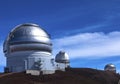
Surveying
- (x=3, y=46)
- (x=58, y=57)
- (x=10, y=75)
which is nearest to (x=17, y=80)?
(x=10, y=75)

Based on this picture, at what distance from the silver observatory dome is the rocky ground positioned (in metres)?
6.05

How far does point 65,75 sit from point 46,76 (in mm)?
4078

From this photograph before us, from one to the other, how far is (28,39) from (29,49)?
208 centimetres

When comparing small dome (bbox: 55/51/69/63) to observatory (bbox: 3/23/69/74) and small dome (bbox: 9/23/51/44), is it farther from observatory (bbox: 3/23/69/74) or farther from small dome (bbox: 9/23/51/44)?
small dome (bbox: 9/23/51/44)

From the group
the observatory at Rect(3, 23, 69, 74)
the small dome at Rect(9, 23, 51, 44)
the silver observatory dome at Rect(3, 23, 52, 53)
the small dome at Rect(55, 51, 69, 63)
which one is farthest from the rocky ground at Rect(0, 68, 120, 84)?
the small dome at Rect(55, 51, 69, 63)

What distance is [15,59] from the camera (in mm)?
71500

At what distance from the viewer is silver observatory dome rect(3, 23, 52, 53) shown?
69.4 metres

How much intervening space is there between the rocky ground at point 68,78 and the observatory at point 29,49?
168 inches

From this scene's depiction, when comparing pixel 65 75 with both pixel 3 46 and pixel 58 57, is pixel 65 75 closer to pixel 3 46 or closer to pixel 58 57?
pixel 3 46

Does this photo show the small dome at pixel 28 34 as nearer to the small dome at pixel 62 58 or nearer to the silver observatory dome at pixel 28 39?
the silver observatory dome at pixel 28 39

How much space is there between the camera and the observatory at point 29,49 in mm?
69625

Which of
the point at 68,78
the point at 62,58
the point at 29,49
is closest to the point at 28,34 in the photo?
the point at 29,49

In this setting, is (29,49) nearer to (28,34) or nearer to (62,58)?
(28,34)

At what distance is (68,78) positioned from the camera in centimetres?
6525
